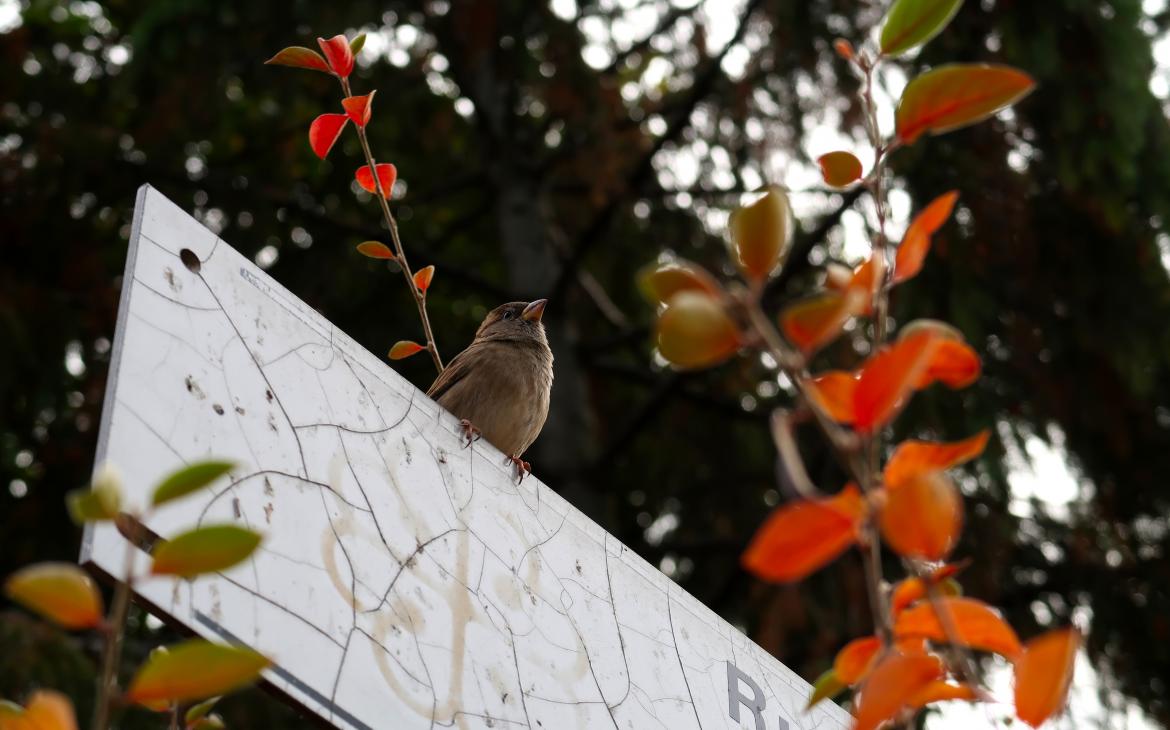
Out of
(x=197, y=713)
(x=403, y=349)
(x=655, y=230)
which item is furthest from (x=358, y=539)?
(x=655, y=230)

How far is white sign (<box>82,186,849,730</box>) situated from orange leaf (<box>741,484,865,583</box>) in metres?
0.55

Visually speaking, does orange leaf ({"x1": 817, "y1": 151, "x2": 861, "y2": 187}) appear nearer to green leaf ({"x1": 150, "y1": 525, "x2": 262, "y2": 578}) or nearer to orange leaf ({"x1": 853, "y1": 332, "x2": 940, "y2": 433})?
orange leaf ({"x1": 853, "y1": 332, "x2": 940, "y2": 433})

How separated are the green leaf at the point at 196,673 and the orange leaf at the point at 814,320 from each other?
36 centimetres

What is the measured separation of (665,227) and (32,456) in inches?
142

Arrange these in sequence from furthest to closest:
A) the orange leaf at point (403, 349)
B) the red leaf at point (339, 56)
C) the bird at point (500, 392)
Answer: the bird at point (500, 392) → the orange leaf at point (403, 349) → the red leaf at point (339, 56)

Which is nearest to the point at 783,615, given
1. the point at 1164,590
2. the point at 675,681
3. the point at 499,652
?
the point at 1164,590

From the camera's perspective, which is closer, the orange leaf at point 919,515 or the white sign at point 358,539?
the orange leaf at point 919,515

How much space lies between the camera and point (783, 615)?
6109mm

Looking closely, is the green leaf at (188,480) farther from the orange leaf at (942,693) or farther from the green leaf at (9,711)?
the orange leaf at (942,693)

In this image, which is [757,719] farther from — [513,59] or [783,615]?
[513,59]

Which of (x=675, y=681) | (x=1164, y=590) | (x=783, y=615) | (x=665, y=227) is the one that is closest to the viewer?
(x=675, y=681)

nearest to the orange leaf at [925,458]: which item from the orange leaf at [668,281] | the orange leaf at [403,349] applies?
the orange leaf at [668,281]

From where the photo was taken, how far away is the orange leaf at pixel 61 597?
75cm

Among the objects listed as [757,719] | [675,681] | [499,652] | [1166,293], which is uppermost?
[499,652]
